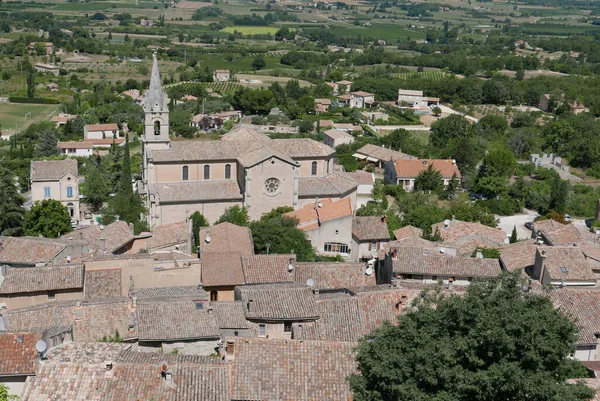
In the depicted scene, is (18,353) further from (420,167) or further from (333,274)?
(420,167)

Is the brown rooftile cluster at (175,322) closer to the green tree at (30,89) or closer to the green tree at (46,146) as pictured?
the green tree at (46,146)

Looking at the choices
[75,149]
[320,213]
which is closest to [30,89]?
[75,149]

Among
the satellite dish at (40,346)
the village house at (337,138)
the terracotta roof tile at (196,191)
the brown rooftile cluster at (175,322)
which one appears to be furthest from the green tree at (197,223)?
the village house at (337,138)

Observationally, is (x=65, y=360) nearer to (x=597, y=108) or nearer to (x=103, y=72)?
(x=597, y=108)

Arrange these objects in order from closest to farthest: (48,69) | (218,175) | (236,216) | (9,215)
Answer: (9,215), (236,216), (218,175), (48,69)

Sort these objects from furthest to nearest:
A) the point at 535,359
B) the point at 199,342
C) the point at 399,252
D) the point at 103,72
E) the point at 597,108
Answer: the point at 103,72 < the point at 597,108 < the point at 399,252 < the point at 199,342 < the point at 535,359

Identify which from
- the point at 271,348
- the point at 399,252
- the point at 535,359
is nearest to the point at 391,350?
the point at 535,359

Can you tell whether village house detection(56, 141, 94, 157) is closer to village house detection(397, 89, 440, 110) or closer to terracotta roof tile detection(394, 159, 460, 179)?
terracotta roof tile detection(394, 159, 460, 179)
